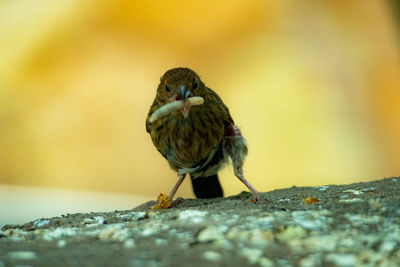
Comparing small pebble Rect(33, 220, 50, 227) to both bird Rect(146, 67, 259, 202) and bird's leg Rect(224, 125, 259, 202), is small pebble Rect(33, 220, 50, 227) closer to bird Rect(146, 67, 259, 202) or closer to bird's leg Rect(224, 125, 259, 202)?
bird Rect(146, 67, 259, 202)

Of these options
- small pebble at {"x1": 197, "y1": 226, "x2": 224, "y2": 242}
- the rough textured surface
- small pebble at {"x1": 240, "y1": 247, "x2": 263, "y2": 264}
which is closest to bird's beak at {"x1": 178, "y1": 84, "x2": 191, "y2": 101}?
the rough textured surface

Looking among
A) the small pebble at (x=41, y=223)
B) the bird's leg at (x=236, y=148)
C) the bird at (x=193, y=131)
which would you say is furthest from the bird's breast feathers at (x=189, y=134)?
the small pebble at (x=41, y=223)

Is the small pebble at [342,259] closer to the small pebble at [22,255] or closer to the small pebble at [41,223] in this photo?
the small pebble at [22,255]

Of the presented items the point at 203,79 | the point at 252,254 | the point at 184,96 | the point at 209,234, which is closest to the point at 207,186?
the point at 184,96

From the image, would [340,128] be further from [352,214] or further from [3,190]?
[352,214]

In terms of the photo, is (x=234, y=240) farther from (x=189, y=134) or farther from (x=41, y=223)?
(x=189, y=134)

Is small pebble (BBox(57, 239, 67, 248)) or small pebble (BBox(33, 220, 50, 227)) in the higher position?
small pebble (BBox(33, 220, 50, 227))

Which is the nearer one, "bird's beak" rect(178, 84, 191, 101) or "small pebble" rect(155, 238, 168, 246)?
"small pebble" rect(155, 238, 168, 246)

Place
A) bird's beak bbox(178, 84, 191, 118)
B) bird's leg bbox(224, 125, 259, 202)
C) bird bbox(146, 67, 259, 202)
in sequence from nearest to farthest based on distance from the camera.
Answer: bird's beak bbox(178, 84, 191, 118), bird bbox(146, 67, 259, 202), bird's leg bbox(224, 125, 259, 202)
